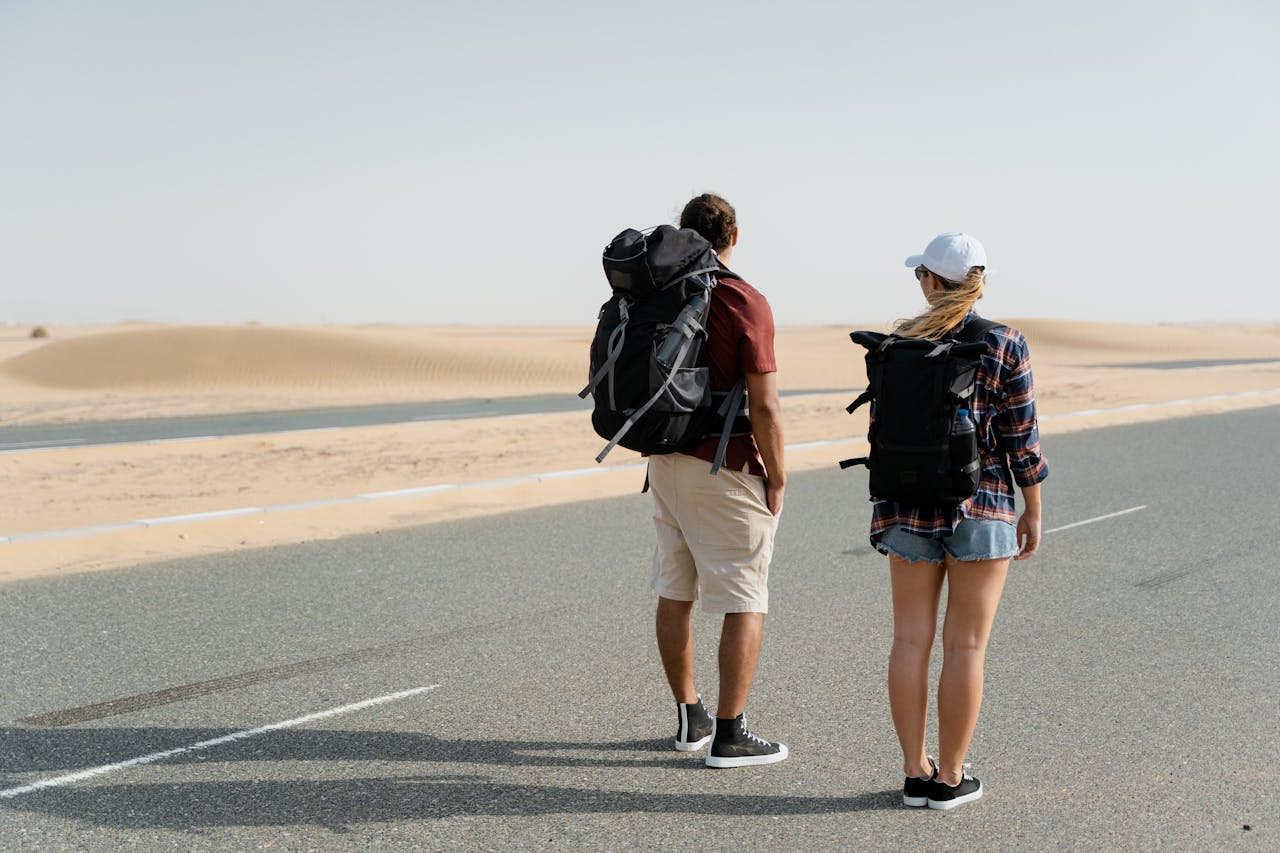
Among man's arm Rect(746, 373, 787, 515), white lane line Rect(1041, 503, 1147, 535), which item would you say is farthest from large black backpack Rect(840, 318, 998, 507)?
white lane line Rect(1041, 503, 1147, 535)

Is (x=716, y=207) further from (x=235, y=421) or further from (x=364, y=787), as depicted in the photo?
(x=235, y=421)

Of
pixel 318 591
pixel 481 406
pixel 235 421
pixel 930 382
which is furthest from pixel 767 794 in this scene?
pixel 481 406

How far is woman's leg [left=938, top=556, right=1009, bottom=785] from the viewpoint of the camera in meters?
3.98

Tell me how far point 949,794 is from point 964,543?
0.95 metres

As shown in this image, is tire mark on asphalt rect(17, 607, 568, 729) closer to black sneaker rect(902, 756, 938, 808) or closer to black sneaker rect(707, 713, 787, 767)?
black sneaker rect(707, 713, 787, 767)

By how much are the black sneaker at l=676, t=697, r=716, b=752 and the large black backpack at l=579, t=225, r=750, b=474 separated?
1.12 metres

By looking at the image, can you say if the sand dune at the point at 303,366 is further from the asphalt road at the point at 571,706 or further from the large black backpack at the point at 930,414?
the large black backpack at the point at 930,414

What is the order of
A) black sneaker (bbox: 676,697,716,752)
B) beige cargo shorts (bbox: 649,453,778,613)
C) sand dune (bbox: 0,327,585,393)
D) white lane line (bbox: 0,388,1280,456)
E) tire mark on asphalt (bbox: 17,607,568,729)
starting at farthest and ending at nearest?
sand dune (bbox: 0,327,585,393) → white lane line (bbox: 0,388,1280,456) → tire mark on asphalt (bbox: 17,607,568,729) → black sneaker (bbox: 676,697,716,752) → beige cargo shorts (bbox: 649,453,778,613)

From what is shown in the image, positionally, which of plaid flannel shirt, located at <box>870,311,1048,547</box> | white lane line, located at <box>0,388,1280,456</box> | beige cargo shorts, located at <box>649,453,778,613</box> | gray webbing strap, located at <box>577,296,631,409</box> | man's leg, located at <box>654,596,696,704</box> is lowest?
white lane line, located at <box>0,388,1280,456</box>

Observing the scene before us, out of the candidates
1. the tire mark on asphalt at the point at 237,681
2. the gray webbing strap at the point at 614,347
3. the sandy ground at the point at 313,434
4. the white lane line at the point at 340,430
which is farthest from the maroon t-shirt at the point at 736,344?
the white lane line at the point at 340,430

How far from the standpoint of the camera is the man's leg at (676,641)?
15.1 ft

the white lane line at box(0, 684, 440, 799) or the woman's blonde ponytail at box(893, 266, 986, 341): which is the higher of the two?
the woman's blonde ponytail at box(893, 266, 986, 341)

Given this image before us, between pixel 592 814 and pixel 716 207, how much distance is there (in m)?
2.27

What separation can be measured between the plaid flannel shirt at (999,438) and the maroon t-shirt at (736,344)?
0.68 m
